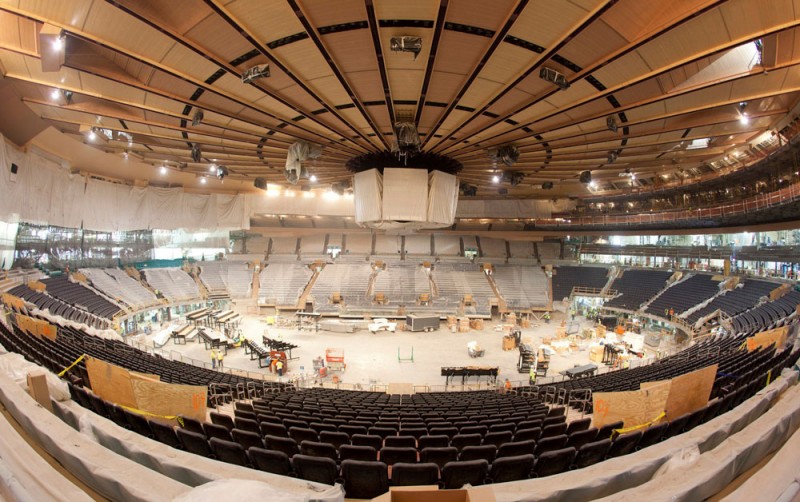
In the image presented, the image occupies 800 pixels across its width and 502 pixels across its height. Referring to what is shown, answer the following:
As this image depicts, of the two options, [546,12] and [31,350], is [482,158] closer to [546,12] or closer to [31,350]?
[546,12]

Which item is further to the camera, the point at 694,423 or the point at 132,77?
the point at 132,77

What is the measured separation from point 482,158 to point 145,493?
57.9 feet

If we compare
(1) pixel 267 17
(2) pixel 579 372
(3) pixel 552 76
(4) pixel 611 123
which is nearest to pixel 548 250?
(2) pixel 579 372

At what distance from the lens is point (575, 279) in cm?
3916

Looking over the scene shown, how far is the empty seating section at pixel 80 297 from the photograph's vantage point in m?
22.7

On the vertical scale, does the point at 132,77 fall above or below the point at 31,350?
above

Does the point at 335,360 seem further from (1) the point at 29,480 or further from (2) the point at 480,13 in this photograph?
(1) the point at 29,480

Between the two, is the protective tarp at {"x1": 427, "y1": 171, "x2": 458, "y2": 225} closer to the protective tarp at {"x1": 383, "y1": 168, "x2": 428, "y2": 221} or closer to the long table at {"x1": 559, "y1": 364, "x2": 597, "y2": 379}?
the protective tarp at {"x1": 383, "y1": 168, "x2": 428, "y2": 221}

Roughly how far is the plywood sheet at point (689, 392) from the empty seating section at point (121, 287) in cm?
3352

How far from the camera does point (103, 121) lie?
13352 millimetres

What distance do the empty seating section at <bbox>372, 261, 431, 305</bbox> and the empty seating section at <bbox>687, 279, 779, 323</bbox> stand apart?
22025 mm

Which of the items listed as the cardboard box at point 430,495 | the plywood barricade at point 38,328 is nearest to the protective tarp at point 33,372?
the cardboard box at point 430,495

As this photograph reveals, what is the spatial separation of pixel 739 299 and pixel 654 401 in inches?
1057

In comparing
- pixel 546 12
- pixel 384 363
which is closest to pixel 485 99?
pixel 546 12
